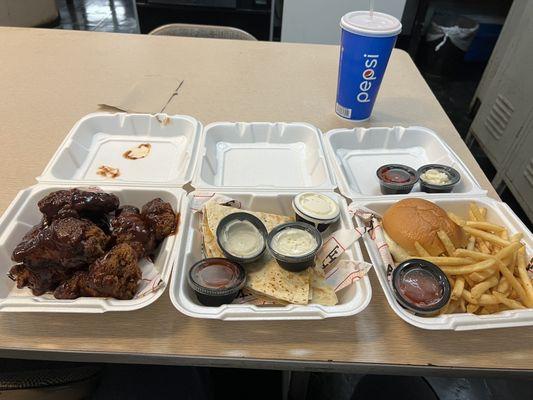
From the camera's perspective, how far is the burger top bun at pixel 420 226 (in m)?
0.96

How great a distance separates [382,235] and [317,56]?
4.44 feet

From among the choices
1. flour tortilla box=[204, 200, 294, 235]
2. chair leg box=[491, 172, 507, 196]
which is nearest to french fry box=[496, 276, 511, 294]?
flour tortilla box=[204, 200, 294, 235]

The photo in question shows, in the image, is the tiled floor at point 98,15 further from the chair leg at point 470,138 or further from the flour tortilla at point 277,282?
the flour tortilla at point 277,282

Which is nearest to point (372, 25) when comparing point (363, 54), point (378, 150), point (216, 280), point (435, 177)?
point (363, 54)

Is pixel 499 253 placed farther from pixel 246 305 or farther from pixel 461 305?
pixel 246 305

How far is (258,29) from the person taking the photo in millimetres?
3525

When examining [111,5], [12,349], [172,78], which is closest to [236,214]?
[12,349]

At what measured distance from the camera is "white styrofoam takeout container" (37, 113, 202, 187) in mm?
1243

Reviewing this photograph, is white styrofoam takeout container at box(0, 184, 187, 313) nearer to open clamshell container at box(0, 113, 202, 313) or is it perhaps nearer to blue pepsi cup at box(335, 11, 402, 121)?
open clamshell container at box(0, 113, 202, 313)

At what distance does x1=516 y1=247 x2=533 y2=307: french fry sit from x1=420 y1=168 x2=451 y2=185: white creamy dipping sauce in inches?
13.0

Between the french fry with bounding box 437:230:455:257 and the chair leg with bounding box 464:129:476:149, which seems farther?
the chair leg with bounding box 464:129:476:149

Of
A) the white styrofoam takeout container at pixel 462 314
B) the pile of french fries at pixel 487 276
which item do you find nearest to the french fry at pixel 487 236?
the pile of french fries at pixel 487 276

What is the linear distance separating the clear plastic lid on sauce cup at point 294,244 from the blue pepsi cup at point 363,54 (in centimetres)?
70

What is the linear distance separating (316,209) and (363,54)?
2.06ft
